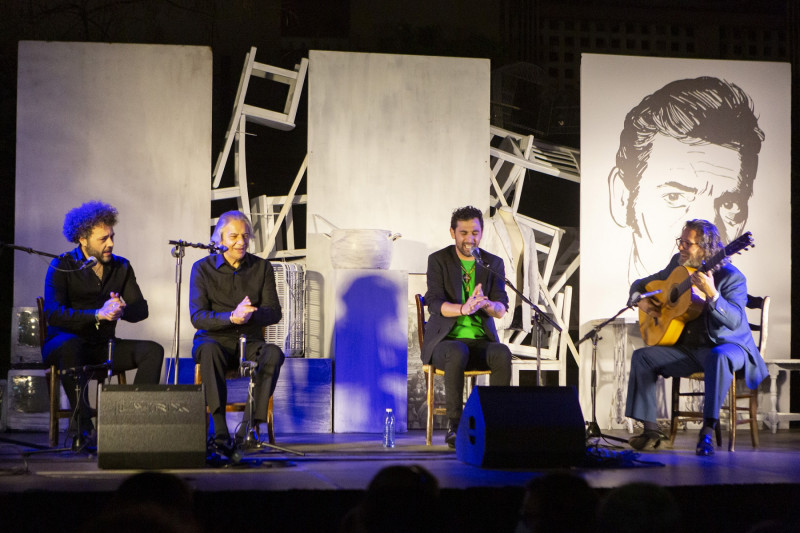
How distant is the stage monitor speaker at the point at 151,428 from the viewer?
3672mm

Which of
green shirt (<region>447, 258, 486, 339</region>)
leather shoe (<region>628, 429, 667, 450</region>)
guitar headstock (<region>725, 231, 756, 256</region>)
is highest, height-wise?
guitar headstock (<region>725, 231, 756, 256</region>)

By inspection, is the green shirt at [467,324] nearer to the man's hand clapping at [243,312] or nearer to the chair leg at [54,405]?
the man's hand clapping at [243,312]

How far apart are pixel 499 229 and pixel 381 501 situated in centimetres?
475

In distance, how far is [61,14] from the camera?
6914 mm

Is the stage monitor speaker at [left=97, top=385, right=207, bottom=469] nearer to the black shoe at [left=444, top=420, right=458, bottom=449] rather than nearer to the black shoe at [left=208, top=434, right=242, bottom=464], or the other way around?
the black shoe at [left=208, top=434, right=242, bottom=464]

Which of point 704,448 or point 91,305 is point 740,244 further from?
point 91,305

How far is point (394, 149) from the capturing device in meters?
6.46

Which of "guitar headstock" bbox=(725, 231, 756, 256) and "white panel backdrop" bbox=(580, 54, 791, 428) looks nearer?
"guitar headstock" bbox=(725, 231, 756, 256)

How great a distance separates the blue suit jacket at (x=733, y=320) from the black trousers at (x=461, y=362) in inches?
43.4

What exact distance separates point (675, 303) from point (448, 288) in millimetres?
1229

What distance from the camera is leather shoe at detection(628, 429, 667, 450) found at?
4832mm

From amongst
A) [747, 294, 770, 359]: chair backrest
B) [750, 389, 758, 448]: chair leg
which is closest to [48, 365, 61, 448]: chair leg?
[750, 389, 758, 448]: chair leg

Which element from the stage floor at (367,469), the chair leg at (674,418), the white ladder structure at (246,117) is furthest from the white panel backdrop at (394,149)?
the chair leg at (674,418)

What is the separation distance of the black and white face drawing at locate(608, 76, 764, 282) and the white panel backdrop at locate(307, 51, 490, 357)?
103 centimetres
